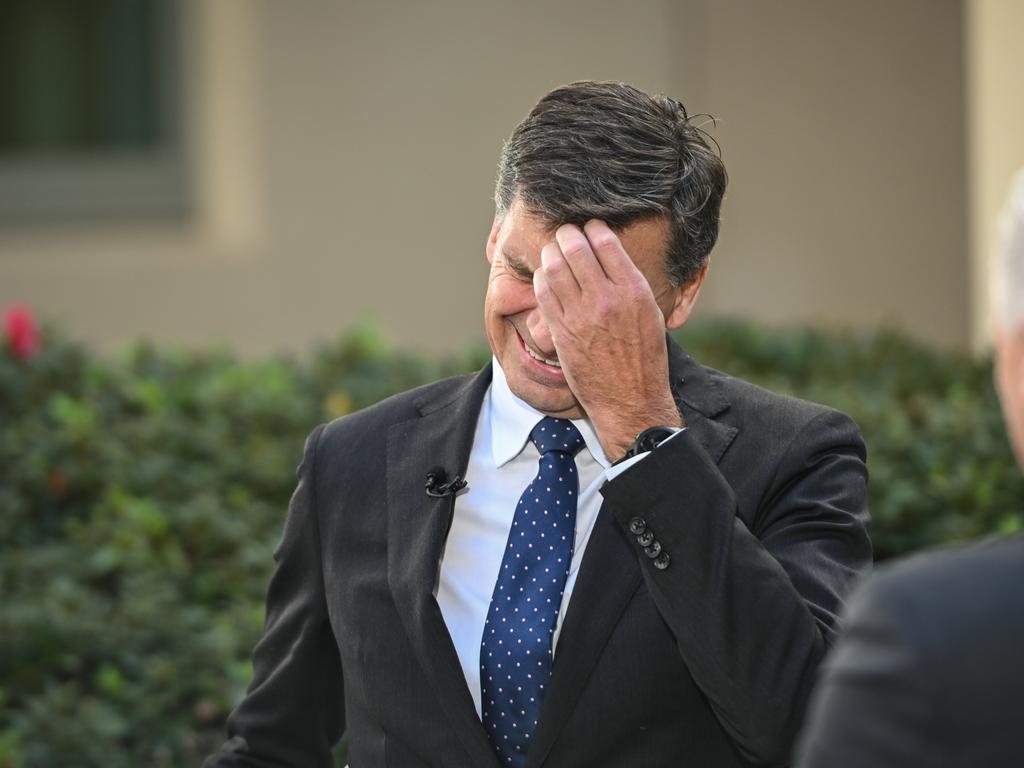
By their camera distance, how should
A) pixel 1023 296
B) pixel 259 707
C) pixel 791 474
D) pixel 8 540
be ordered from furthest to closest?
pixel 8 540 < pixel 259 707 < pixel 791 474 < pixel 1023 296

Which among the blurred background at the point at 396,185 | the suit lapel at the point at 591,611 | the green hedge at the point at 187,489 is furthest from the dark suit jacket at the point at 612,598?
the blurred background at the point at 396,185

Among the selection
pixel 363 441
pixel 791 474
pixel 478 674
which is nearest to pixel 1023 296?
pixel 791 474

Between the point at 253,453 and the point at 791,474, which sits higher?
the point at 791,474

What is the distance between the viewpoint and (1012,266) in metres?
1.47

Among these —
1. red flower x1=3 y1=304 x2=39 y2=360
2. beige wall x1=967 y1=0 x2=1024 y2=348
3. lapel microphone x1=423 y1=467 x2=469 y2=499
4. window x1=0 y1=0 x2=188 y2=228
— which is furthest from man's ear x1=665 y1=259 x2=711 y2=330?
window x1=0 y1=0 x2=188 y2=228

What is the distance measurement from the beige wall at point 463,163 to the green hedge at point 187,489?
46.4 inches

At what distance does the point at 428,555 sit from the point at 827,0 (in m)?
5.22

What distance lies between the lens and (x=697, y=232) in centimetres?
256

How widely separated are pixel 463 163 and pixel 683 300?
4886 millimetres

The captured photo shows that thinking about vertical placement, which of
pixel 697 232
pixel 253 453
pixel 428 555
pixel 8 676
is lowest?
pixel 8 676

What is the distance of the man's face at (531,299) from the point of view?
250 centimetres

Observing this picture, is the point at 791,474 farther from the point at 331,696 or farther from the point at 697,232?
the point at 331,696

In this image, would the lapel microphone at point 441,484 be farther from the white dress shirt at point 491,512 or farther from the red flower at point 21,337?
the red flower at point 21,337

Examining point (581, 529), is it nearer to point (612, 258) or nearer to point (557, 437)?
point (557, 437)
